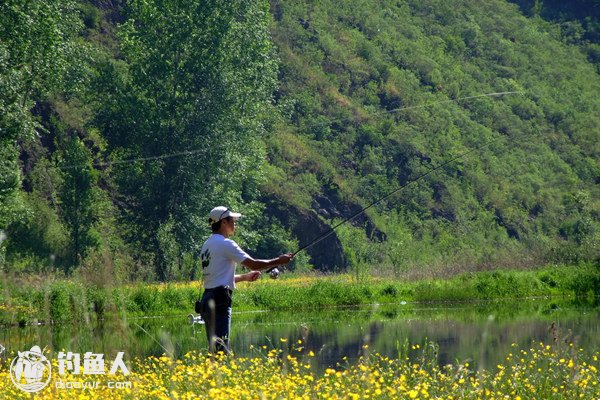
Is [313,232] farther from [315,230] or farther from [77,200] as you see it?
[77,200]

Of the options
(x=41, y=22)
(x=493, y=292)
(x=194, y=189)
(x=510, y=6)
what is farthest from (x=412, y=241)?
(x=510, y=6)

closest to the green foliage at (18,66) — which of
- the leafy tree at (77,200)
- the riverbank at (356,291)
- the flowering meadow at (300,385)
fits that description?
the riverbank at (356,291)

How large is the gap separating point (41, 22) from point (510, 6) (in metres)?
57.1

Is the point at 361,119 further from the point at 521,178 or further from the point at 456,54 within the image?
the point at 456,54

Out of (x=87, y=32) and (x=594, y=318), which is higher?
(x=87, y=32)

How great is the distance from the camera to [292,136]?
183 ft

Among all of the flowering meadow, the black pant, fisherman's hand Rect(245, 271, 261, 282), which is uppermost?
fisherman's hand Rect(245, 271, 261, 282)

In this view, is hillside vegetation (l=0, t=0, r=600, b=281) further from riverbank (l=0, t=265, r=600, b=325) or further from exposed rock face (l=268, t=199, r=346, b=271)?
riverbank (l=0, t=265, r=600, b=325)

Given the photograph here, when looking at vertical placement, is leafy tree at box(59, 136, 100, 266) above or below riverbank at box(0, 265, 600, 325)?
above

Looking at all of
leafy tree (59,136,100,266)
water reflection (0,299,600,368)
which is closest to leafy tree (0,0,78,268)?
leafy tree (59,136,100,266)

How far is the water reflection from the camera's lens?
16250mm

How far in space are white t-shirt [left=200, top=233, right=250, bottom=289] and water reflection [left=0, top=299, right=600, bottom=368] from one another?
1.02 metres

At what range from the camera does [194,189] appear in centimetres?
4100

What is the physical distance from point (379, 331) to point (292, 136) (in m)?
35.1
